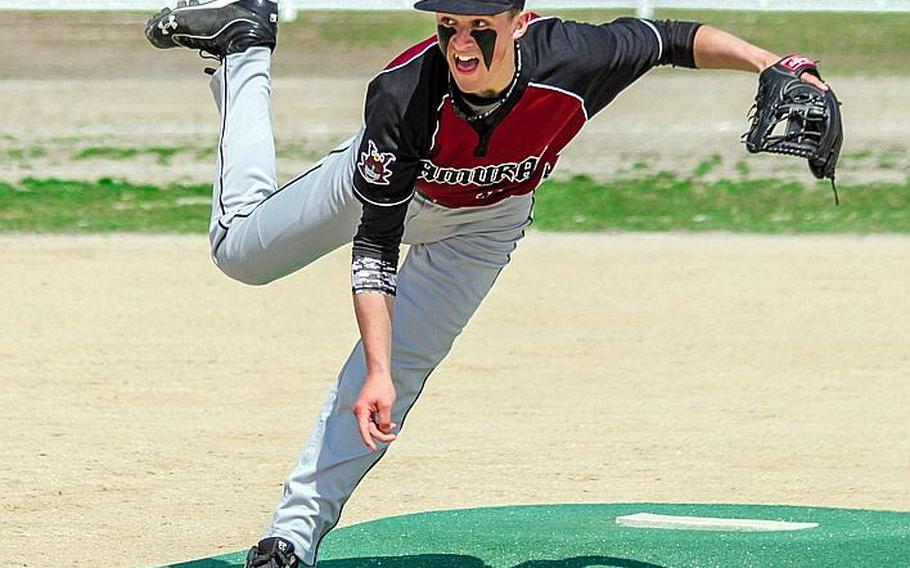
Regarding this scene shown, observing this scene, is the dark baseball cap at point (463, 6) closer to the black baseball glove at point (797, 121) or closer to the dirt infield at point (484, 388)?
the black baseball glove at point (797, 121)

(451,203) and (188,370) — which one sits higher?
(451,203)

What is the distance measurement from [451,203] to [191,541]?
1.75 meters

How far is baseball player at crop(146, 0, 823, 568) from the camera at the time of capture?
401cm

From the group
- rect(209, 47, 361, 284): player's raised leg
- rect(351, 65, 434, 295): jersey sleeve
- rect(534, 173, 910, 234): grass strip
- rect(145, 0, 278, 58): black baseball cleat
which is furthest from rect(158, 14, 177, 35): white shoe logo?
rect(534, 173, 910, 234): grass strip

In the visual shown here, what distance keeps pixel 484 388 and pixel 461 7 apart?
4016mm

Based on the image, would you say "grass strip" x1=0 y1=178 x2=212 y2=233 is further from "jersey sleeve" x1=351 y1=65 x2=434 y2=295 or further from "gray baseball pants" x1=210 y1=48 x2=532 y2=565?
"jersey sleeve" x1=351 y1=65 x2=434 y2=295

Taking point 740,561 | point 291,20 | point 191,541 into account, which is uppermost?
point 740,561

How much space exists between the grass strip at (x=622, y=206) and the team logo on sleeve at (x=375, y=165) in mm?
7496

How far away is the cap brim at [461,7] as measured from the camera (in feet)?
12.4

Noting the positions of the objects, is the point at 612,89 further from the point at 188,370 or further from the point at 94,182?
the point at 94,182

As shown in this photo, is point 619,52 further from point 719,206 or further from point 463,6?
point 719,206

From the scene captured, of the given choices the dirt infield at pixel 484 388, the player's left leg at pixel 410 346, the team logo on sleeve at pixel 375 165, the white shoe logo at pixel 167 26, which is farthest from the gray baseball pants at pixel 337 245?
the dirt infield at pixel 484 388

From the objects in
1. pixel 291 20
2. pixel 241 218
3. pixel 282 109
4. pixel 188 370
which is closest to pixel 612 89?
pixel 241 218

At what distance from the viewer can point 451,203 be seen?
14.5 feet
